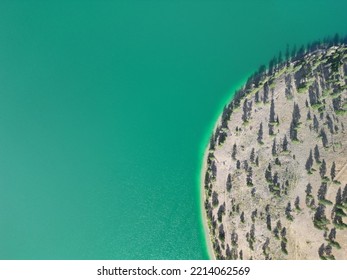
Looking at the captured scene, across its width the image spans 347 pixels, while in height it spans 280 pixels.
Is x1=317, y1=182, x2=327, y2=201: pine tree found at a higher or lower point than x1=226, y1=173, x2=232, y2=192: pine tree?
lower

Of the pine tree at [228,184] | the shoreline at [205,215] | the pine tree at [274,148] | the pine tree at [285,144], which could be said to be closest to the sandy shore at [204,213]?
the shoreline at [205,215]

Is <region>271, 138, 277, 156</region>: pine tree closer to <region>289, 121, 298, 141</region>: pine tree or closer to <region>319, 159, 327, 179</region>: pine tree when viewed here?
<region>289, 121, 298, 141</region>: pine tree

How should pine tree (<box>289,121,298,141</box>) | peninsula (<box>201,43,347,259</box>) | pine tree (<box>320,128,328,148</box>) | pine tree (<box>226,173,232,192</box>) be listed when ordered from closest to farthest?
peninsula (<box>201,43,347,259</box>) < pine tree (<box>320,128,328,148</box>) < pine tree (<box>289,121,298,141</box>) < pine tree (<box>226,173,232,192</box>)

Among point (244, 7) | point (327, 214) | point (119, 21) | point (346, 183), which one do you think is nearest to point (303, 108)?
point (346, 183)

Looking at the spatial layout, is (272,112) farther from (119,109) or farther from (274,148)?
(119,109)

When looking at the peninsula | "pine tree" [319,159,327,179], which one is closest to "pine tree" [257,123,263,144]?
the peninsula

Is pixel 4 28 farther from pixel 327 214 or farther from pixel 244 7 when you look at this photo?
pixel 327 214

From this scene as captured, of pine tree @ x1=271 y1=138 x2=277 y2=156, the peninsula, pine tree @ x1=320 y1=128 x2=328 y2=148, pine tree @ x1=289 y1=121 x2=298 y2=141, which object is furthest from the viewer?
pine tree @ x1=271 y1=138 x2=277 y2=156
